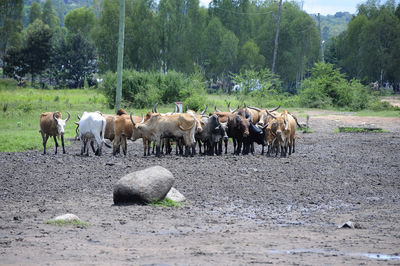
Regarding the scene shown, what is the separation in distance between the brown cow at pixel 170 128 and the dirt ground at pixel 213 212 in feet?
3.19

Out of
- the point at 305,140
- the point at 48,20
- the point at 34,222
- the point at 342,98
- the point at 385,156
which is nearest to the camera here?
the point at 34,222

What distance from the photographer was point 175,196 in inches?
516

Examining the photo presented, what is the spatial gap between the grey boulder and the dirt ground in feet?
0.77

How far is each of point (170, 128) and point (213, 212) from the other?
8235 mm

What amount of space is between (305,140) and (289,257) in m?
17.7

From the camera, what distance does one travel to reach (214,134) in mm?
21344

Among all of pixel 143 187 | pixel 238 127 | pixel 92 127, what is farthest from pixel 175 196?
pixel 238 127

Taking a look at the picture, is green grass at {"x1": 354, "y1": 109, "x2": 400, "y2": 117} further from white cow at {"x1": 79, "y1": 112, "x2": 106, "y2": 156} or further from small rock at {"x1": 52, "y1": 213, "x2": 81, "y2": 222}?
small rock at {"x1": 52, "y1": 213, "x2": 81, "y2": 222}

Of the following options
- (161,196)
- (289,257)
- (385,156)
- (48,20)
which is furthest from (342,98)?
(48,20)

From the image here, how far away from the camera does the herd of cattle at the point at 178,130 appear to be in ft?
66.7

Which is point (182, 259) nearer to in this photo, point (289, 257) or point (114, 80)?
point (289, 257)

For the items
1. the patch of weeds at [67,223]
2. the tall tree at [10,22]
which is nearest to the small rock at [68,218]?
the patch of weeds at [67,223]

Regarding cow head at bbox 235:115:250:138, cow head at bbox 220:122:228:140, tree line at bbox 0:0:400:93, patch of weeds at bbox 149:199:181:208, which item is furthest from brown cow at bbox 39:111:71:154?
tree line at bbox 0:0:400:93

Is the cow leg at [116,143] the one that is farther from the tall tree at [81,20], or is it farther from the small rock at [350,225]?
the tall tree at [81,20]
